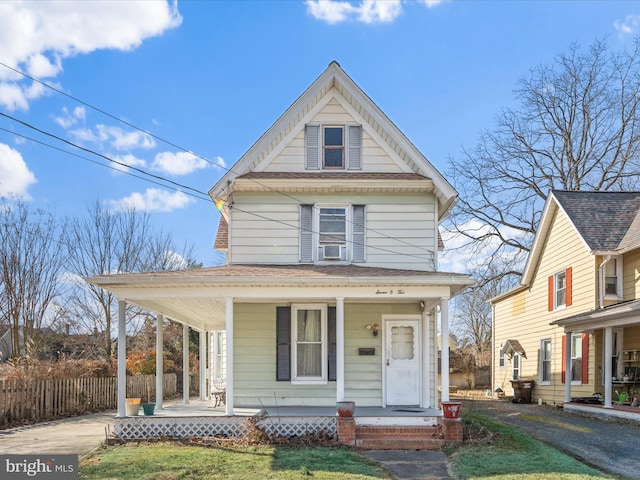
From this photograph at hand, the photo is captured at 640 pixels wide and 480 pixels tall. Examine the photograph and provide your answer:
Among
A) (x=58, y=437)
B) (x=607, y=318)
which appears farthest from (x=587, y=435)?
(x=58, y=437)

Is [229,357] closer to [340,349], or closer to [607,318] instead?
[340,349]

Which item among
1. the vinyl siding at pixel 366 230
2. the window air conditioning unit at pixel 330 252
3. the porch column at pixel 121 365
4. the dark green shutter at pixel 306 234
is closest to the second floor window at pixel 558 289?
the vinyl siding at pixel 366 230

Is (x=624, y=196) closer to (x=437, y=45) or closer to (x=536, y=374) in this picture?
(x=536, y=374)

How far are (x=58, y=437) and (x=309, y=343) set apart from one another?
18.8 ft

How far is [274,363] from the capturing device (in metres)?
14.2

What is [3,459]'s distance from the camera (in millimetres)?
9172

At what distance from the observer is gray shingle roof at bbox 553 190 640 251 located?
1781 centimetres

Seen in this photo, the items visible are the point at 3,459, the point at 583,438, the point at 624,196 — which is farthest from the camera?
the point at 624,196

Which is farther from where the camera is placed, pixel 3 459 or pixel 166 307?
pixel 166 307

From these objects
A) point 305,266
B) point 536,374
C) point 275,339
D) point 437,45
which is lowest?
point 536,374

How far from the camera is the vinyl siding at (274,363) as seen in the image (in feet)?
46.3

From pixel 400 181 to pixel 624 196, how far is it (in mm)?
10130

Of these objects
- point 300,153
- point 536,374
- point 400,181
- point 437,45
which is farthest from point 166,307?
point 536,374

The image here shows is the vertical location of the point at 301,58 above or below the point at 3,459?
above
